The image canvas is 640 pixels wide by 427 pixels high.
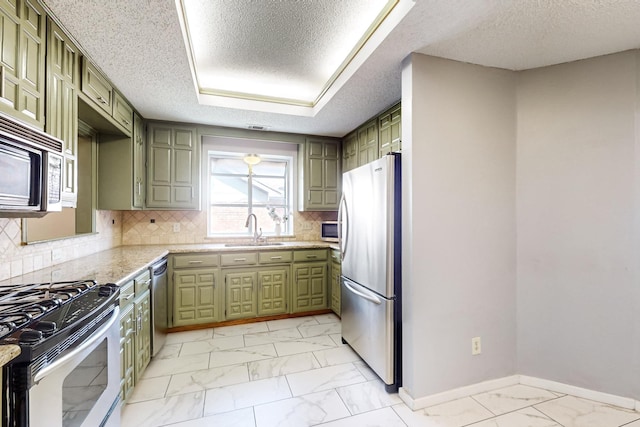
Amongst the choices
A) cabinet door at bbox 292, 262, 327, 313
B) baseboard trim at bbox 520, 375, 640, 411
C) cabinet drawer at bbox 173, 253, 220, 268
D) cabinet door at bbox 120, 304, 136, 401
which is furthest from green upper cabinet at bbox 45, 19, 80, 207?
baseboard trim at bbox 520, 375, 640, 411

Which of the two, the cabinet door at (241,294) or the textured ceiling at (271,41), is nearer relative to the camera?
the textured ceiling at (271,41)

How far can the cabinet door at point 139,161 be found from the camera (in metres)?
2.93

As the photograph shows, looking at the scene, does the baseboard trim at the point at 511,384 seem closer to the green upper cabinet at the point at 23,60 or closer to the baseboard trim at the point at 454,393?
the baseboard trim at the point at 454,393

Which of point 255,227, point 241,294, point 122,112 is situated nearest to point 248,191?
point 255,227

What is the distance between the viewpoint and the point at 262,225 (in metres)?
4.07

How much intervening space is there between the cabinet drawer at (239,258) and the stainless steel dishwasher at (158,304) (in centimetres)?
63

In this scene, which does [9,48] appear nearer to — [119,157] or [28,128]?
[28,128]

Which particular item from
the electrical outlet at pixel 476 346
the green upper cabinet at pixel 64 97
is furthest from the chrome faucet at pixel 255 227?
the electrical outlet at pixel 476 346

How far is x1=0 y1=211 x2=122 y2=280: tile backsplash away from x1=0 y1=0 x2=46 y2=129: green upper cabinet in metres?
0.68

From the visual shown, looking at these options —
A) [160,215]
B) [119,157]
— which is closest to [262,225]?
[160,215]

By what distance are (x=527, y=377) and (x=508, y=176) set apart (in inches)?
60.0

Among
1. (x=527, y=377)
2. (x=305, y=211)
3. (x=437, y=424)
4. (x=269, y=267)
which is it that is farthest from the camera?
(x=305, y=211)

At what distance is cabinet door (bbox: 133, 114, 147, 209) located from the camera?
2934 millimetres

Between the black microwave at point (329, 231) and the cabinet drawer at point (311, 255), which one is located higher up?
the black microwave at point (329, 231)
